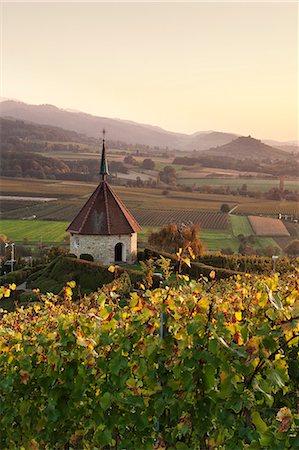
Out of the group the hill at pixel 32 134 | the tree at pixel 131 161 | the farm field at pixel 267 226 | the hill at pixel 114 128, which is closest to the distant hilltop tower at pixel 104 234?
the farm field at pixel 267 226

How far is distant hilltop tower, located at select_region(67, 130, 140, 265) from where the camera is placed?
31.1m

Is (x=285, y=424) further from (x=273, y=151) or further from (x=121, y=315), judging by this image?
(x=273, y=151)

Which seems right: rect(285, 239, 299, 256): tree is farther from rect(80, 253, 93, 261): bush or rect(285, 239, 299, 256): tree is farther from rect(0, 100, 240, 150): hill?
rect(0, 100, 240, 150): hill

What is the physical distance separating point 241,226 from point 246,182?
2734 centimetres

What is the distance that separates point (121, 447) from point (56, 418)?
0.52 meters

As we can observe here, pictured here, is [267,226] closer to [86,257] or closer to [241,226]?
[241,226]

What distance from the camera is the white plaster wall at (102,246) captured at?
3106cm

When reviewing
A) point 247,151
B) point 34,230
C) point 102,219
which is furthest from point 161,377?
point 247,151

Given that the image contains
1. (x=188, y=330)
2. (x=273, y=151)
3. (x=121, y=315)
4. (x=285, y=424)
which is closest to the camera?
(x=285, y=424)

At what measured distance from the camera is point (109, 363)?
12.9 ft

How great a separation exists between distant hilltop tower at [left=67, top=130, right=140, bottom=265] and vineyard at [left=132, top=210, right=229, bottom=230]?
112 ft

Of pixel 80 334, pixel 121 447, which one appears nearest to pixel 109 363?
pixel 80 334

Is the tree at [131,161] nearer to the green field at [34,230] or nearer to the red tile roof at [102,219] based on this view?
the green field at [34,230]

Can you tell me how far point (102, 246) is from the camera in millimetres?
31062
